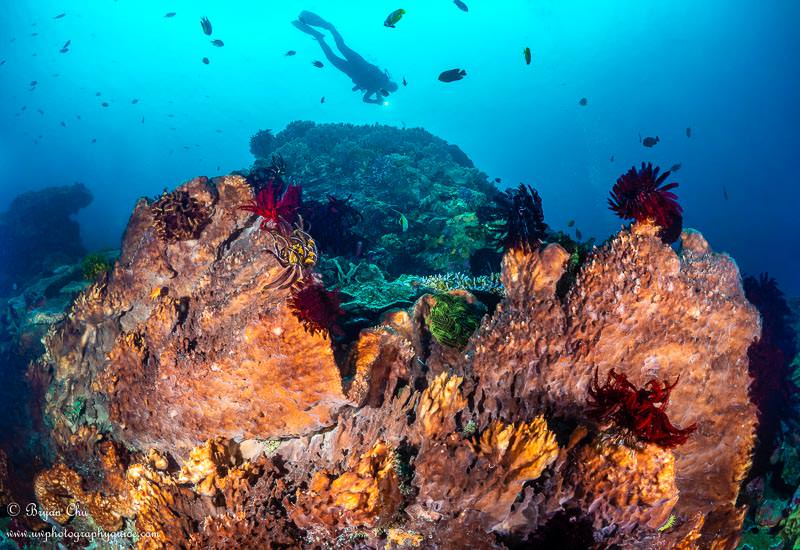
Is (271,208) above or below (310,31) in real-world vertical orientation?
below

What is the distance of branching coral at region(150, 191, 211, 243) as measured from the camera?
5.44 m

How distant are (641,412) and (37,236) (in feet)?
100

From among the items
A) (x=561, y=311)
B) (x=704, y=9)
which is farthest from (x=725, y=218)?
(x=561, y=311)

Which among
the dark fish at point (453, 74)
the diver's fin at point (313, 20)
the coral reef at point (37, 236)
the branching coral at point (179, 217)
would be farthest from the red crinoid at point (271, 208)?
the diver's fin at point (313, 20)

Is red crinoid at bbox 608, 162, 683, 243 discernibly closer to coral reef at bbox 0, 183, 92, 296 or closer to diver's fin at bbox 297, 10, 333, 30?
coral reef at bbox 0, 183, 92, 296

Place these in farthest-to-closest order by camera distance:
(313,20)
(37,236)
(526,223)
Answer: (313,20)
(37,236)
(526,223)

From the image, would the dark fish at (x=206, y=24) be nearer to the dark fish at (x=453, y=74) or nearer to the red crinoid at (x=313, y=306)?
the dark fish at (x=453, y=74)

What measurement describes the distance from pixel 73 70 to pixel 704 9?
214 m

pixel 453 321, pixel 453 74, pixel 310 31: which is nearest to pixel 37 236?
pixel 310 31

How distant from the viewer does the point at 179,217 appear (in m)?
5.43

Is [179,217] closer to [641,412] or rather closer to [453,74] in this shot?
[641,412]

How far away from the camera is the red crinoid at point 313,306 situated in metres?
3.62

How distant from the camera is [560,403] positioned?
12.0 feet

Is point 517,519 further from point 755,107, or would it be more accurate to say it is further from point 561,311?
point 755,107
